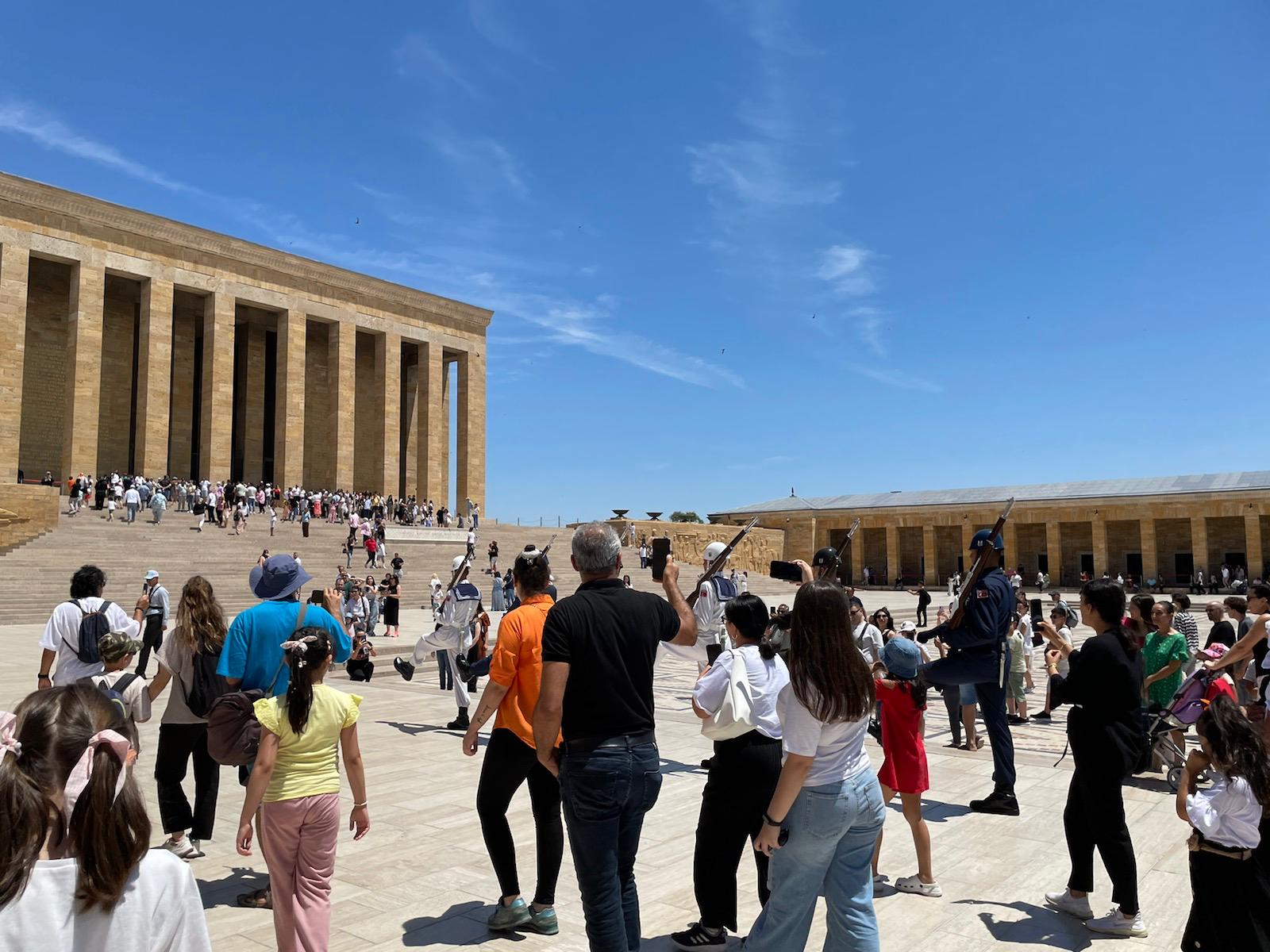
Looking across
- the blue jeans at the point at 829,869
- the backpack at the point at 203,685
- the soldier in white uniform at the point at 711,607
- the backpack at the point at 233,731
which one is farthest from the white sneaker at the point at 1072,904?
the backpack at the point at 203,685

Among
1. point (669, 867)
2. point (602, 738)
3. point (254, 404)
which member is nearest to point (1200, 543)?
point (254, 404)

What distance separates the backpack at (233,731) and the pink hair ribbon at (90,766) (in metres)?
2.13

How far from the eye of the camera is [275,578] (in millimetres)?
4629

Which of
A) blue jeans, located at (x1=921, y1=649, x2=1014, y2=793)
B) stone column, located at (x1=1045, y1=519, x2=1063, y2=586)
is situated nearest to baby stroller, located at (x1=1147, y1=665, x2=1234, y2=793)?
blue jeans, located at (x1=921, y1=649, x2=1014, y2=793)

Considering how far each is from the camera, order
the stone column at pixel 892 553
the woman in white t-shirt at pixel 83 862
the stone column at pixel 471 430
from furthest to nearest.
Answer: the stone column at pixel 892 553
the stone column at pixel 471 430
the woman in white t-shirt at pixel 83 862

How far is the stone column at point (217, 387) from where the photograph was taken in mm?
36781

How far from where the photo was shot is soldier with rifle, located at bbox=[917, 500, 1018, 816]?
5.91 metres

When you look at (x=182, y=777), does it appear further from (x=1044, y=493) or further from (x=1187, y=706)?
(x=1044, y=493)

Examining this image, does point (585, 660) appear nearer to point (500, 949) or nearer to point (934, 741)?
point (500, 949)

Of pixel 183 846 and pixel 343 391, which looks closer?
pixel 183 846

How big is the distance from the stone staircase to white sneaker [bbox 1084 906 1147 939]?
16108mm

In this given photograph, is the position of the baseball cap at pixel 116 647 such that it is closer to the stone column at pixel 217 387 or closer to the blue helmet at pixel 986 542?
the blue helmet at pixel 986 542

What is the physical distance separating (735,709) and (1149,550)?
48.0 m

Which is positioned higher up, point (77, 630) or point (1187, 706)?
point (77, 630)
